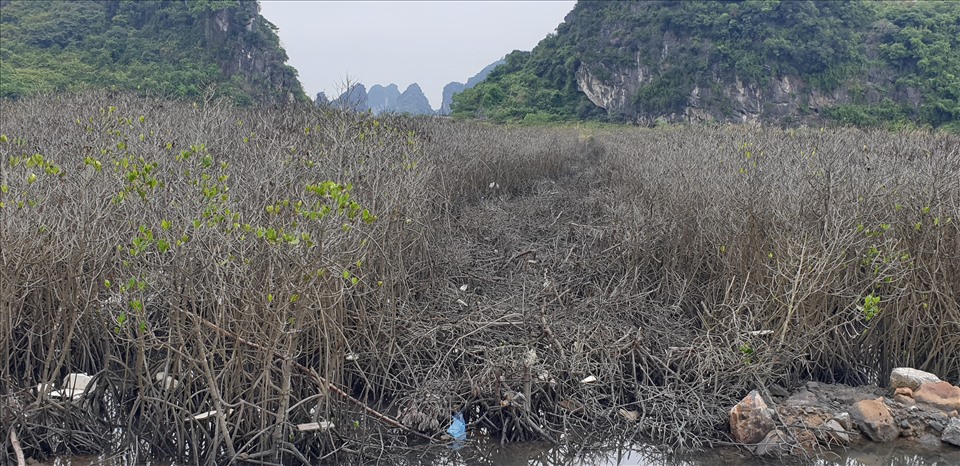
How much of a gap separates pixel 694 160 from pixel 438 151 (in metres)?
3.63

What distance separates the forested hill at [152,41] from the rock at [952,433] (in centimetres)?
3093

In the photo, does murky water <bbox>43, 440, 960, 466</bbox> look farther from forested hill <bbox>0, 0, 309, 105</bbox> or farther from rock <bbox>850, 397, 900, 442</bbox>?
forested hill <bbox>0, 0, 309, 105</bbox>

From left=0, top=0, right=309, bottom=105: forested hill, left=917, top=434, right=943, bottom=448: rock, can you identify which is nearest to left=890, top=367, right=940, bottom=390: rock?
left=917, top=434, right=943, bottom=448: rock

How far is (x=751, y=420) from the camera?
189 inches

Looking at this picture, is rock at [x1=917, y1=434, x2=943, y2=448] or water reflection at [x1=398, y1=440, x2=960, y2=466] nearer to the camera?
water reflection at [x1=398, y1=440, x2=960, y2=466]

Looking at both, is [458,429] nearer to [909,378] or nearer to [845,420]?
[845,420]

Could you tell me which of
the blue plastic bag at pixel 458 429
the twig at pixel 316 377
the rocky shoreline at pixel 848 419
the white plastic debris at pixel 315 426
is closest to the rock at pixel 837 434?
the rocky shoreline at pixel 848 419

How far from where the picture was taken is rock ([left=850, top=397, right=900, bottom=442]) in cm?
491

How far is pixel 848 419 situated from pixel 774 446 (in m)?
0.66

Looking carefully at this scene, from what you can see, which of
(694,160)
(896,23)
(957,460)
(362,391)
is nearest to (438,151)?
(694,160)

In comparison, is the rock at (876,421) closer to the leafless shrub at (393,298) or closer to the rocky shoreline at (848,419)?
the rocky shoreline at (848,419)

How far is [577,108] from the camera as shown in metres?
43.2

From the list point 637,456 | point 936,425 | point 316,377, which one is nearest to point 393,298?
point 316,377

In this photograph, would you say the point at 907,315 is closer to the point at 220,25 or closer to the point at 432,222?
the point at 432,222
